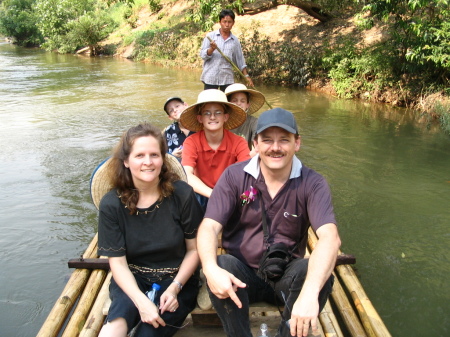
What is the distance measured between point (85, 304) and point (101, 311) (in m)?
0.24

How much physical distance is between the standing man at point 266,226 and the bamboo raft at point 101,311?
30 centimetres

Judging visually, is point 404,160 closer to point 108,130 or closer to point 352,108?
point 352,108

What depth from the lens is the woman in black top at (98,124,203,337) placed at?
208cm

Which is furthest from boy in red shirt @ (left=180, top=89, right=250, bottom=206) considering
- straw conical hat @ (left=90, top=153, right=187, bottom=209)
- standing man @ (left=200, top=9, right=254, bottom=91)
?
standing man @ (left=200, top=9, right=254, bottom=91)

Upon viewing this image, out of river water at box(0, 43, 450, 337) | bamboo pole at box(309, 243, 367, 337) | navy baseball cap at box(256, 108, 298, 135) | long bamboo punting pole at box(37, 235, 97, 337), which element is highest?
navy baseball cap at box(256, 108, 298, 135)

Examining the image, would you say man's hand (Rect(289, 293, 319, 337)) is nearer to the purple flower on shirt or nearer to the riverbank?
the purple flower on shirt

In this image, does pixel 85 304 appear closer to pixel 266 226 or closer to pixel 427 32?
pixel 266 226

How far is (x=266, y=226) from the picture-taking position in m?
2.11

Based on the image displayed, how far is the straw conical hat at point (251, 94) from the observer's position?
3.72 meters

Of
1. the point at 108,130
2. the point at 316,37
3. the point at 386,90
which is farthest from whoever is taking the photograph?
the point at 316,37

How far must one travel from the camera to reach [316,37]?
12.4m

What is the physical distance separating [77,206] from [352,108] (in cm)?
650

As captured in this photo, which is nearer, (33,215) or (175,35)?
(33,215)

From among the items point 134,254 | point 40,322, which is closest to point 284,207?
point 134,254
